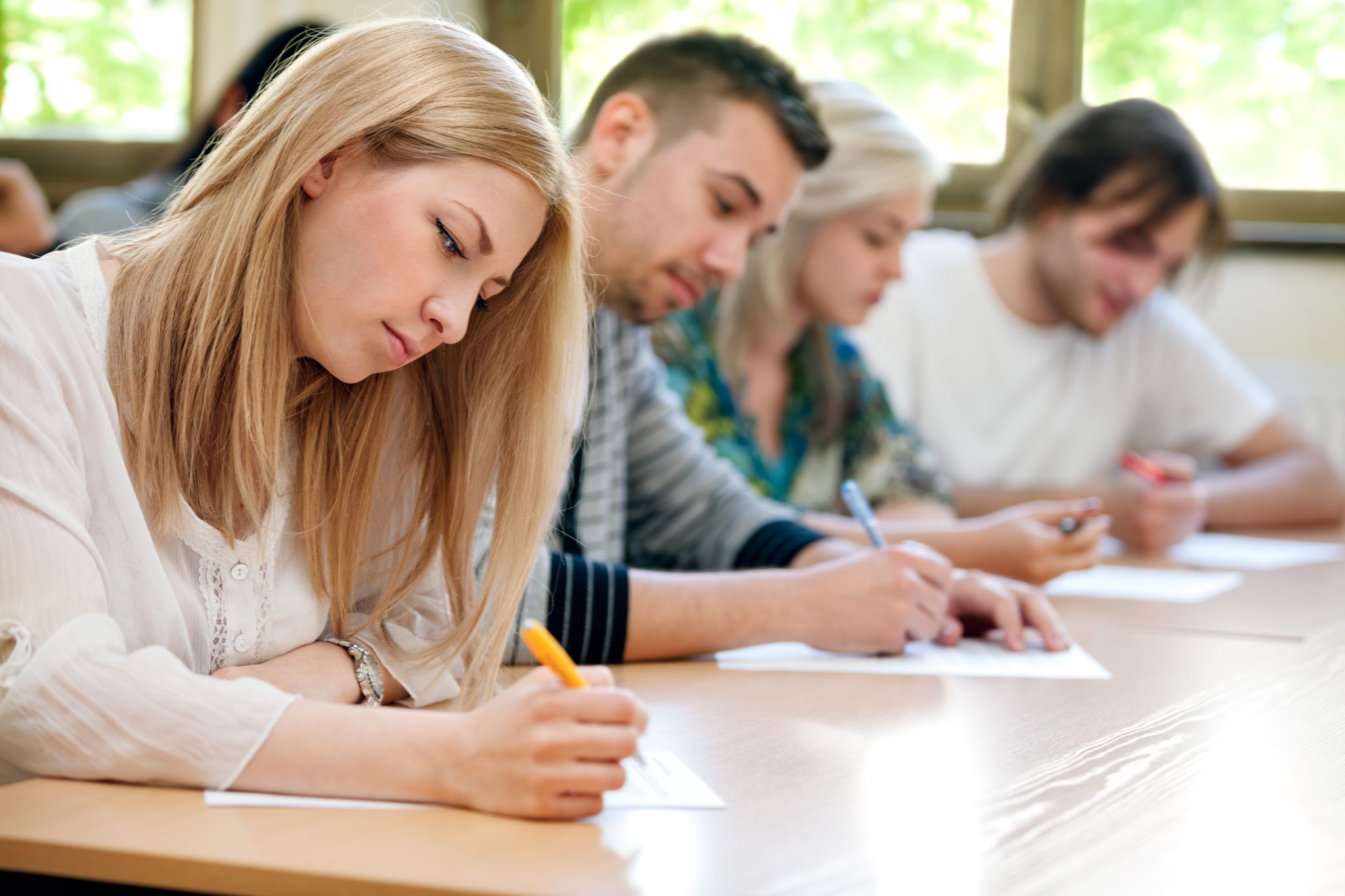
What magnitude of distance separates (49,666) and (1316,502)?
2379 mm

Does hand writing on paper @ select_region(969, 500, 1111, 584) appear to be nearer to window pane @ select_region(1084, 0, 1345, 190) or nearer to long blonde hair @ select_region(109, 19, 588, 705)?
long blonde hair @ select_region(109, 19, 588, 705)

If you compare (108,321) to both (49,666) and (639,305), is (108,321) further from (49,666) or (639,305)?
(639,305)

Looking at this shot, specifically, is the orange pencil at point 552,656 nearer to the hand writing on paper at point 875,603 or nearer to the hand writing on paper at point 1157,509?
the hand writing on paper at point 875,603

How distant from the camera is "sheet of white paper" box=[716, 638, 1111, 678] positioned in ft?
4.06

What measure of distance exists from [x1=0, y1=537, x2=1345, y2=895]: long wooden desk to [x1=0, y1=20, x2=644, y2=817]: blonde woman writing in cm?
5

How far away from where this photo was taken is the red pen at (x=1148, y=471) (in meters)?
2.25

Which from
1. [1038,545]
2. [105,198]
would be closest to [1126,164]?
[1038,545]

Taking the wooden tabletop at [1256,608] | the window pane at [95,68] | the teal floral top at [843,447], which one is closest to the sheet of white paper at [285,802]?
the wooden tabletop at [1256,608]

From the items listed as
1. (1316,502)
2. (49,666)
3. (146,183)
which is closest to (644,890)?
(49,666)

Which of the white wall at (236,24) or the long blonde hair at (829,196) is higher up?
the white wall at (236,24)

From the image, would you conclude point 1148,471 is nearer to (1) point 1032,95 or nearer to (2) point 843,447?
(2) point 843,447

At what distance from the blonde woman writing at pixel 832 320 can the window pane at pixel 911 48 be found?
1.06 m

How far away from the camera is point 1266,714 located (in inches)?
43.9

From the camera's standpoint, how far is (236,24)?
11.0 feet
